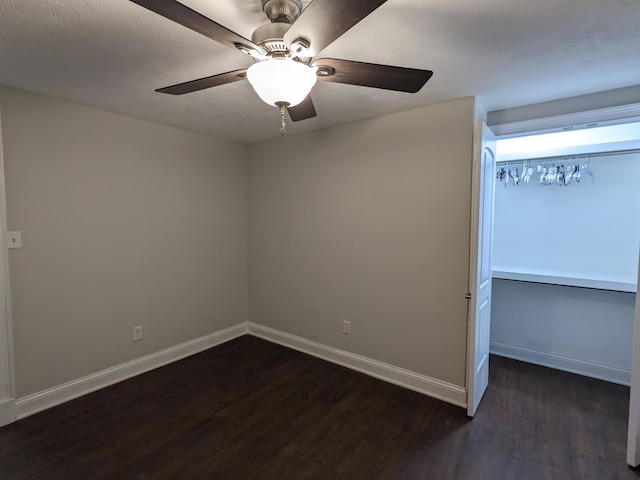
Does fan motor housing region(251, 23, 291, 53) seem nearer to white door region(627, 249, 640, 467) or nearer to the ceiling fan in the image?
the ceiling fan

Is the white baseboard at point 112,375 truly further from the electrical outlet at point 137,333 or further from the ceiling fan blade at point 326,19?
the ceiling fan blade at point 326,19

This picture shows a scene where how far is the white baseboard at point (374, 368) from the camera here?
2.48m

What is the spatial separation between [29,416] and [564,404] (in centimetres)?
397

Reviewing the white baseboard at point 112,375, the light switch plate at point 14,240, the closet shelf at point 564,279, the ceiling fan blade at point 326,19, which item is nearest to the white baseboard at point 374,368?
the white baseboard at point 112,375

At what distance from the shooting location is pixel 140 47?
161cm

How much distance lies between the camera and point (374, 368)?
2877mm

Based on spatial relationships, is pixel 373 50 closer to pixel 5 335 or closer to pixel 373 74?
pixel 373 74

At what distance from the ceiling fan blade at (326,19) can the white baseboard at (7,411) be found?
2875mm

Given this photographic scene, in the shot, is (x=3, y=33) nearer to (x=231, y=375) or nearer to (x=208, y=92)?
(x=208, y=92)

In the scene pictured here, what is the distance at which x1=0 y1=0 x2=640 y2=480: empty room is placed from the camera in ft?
4.92

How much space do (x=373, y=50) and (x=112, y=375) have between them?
10.3ft

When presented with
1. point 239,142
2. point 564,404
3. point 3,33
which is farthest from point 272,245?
point 564,404

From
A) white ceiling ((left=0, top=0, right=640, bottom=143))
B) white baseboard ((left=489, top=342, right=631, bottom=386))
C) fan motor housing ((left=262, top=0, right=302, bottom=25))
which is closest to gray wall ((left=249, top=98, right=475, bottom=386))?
white ceiling ((left=0, top=0, right=640, bottom=143))

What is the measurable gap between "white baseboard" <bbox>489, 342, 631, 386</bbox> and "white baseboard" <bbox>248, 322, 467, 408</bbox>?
126 cm
